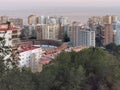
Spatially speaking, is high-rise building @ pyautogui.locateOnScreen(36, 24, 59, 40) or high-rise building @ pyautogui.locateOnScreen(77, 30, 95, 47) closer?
high-rise building @ pyautogui.locateOnScreen(77, 30, 95, 47)

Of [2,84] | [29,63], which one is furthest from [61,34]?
[2,84]

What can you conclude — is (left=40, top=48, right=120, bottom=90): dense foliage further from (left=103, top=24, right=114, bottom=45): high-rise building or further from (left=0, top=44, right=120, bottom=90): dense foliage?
(left=103, top=24, right=114, bottom=45): high-rise building

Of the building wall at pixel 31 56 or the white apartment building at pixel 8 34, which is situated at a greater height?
the white apartment building at pixel 8 34

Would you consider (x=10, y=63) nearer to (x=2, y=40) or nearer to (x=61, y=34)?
(x=2, y=40)

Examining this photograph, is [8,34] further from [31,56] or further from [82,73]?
[31,56]

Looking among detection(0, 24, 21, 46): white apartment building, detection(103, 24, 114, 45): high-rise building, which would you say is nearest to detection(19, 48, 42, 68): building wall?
detection(0, 24, 21, 46): white apartment building

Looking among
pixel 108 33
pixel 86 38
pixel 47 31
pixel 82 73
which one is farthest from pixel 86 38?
pixel 82 73

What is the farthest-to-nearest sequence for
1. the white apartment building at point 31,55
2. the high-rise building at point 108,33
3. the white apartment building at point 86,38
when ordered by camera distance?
the high-rise building at point 108,33 → the white apartment building at point 86,38 → the white apartment building at point 31,55

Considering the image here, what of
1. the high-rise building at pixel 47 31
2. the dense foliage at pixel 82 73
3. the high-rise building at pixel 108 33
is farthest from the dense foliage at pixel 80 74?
the high-rise building at pixel 47 31

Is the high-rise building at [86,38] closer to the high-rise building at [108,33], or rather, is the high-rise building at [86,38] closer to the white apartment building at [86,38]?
the white apartment building at [86,38]

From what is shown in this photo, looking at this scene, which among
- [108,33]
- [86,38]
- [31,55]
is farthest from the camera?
[108,33]

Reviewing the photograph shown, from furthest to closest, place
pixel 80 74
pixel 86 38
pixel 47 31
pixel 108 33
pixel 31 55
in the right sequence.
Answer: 1. pixel 47 31
2. pixel 108 33
3. pixel 86 38
4. pixel 31 55
5. pixel 80 74

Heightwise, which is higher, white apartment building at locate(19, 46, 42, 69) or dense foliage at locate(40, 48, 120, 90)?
dense foliage at locate(40, 48, 120, 90)
